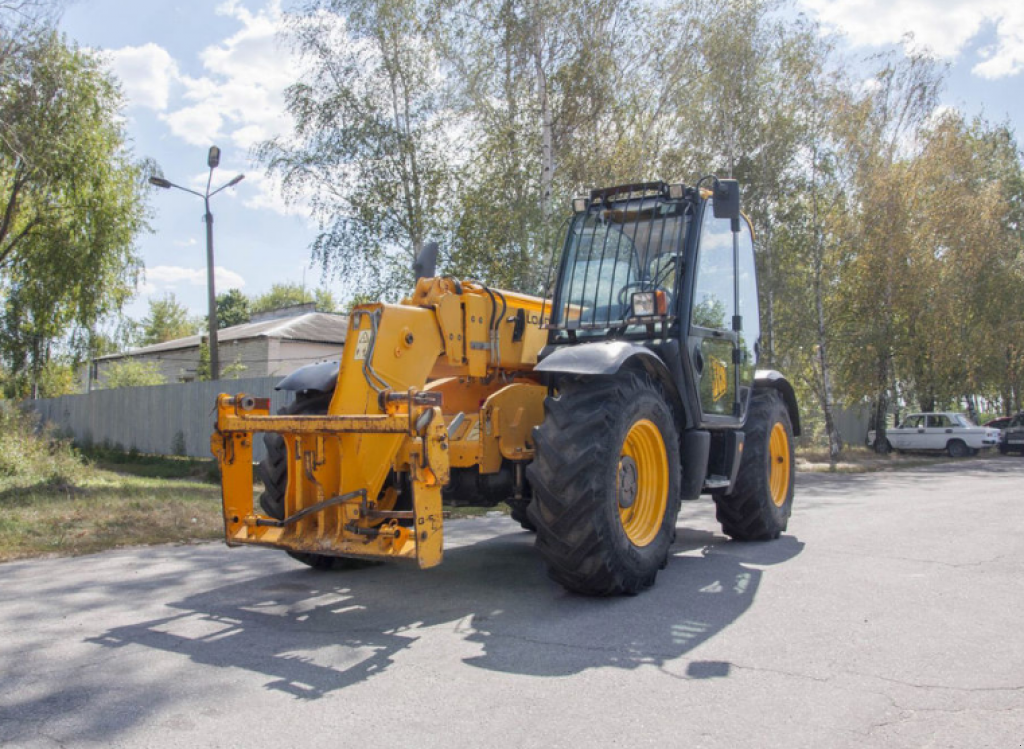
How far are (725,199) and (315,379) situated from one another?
361 cm

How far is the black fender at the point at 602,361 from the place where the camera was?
5664 millimetres

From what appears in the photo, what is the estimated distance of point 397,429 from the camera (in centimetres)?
510

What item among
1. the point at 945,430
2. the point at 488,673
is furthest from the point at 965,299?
the point at 488,673

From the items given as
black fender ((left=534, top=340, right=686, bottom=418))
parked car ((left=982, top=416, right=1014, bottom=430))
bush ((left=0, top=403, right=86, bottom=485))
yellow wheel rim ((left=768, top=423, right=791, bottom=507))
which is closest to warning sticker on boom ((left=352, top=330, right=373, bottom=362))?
black fender ((left=534, top=340, right=686, bottom=418))

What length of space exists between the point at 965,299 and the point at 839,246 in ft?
22.4

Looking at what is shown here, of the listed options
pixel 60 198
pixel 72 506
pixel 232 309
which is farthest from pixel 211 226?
pixel 232 309

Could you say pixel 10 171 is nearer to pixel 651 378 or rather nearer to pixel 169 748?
pixel 651 378

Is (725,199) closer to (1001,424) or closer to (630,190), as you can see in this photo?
(630,190)

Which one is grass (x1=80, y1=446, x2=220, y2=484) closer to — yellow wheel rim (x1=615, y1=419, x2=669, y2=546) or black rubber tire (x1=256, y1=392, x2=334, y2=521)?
black rubber tire (x1=256, y1=392, x2=334, y2=521)

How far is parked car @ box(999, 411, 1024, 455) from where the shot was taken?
97.1 feet

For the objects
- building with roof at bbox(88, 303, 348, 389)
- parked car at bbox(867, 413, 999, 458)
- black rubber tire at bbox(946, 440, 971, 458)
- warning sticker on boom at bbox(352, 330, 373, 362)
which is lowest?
black rubber tire at bbox(946, 440, 971, 458)

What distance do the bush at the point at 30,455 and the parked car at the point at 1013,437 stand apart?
29.1 meters

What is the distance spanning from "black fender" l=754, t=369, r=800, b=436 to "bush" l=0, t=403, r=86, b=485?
386 inches

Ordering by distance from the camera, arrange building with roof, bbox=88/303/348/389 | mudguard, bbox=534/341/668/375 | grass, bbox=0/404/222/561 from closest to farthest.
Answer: mudguard, bbox=534/341/668/375 < grass, bbox=0/404/222/561 < building with roof, bbox=88/303/348/389
